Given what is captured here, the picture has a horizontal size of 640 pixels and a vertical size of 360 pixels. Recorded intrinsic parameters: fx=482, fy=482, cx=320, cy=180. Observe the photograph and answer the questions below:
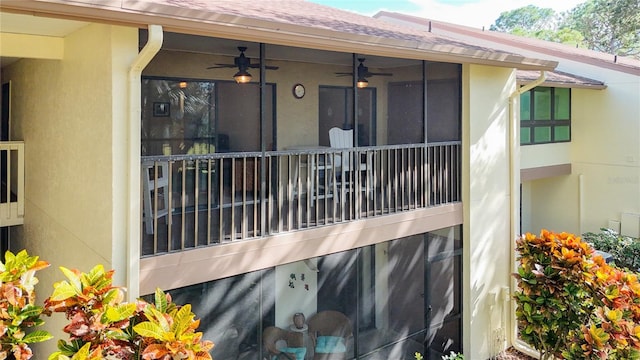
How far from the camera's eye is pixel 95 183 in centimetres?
491

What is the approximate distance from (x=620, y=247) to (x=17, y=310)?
12.9 meters

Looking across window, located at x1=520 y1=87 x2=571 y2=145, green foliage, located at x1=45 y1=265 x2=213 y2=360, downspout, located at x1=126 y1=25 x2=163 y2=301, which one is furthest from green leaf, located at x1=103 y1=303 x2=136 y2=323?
window, located at x1=520 y1=87 x2=571 y2=145

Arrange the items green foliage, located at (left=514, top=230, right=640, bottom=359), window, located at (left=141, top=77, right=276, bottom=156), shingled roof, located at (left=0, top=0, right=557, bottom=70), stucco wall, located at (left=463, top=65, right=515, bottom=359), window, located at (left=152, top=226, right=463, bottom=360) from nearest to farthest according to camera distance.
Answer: shingled roof, located at (left=0, top=0, right=557, bottom=70) < window, located at (left=152, top=226, right=463, bottom=360) < green foliage, located at (left=514, top=230, right=640, bottom=359) < window, located at (left=141, top=77, right=276, bottom=156) < stucco wall, located at (left=463, top=65, right=515, bottom=359)

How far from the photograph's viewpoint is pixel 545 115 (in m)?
12.7

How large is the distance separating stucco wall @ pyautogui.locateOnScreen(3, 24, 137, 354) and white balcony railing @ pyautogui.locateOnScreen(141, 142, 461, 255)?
410mm

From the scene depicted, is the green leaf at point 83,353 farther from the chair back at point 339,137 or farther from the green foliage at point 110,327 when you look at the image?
the chair back at point 339,137

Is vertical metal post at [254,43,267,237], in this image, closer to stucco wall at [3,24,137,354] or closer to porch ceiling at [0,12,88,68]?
stucco wall at [3,24,137,354]

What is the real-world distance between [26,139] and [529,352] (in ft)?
29.7

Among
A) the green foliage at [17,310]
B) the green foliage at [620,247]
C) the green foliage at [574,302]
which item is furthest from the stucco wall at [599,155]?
the green foliage at [17,310]

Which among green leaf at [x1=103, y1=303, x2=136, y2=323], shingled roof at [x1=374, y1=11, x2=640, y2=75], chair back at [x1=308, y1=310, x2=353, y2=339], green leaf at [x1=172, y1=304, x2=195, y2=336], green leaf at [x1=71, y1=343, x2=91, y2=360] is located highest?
shingled roof at [x1=374, y1=11, x2=640, y2=75]

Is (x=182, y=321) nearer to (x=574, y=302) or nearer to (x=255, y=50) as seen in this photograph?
(x=255, y=50)

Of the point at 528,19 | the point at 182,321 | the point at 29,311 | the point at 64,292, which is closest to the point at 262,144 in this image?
the point at 182,321

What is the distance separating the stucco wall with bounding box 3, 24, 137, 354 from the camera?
461cm

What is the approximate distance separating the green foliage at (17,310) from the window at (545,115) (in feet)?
36.4
